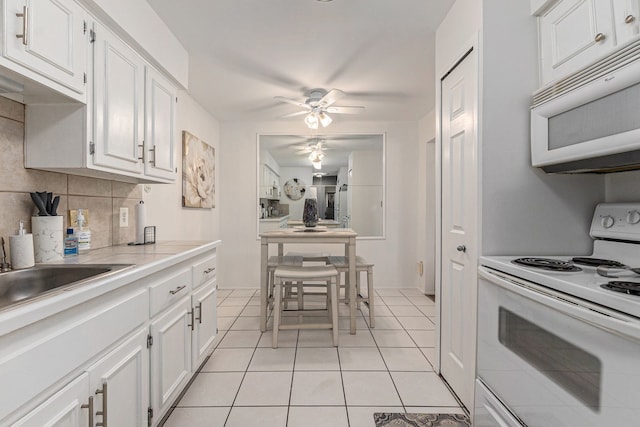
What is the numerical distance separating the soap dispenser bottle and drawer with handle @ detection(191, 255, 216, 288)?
0.59m

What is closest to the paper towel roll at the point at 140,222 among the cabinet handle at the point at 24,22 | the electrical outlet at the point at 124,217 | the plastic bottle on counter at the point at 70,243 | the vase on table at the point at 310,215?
the electrical outlet at the point at 124,217

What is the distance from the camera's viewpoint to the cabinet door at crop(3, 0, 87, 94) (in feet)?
3.51

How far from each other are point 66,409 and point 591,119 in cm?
198

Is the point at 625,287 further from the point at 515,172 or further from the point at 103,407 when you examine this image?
the point at 103,407

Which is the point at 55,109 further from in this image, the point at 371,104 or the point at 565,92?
the point at 371,104

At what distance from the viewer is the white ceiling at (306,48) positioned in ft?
6.51

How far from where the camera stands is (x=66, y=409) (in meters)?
0.90

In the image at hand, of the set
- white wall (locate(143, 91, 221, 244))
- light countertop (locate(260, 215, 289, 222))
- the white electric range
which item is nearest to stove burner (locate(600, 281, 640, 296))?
the white electric range

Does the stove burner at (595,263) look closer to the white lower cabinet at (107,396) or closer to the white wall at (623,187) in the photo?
the white wall at (623,187)

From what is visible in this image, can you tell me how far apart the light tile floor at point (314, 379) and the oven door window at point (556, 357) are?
0.85 m

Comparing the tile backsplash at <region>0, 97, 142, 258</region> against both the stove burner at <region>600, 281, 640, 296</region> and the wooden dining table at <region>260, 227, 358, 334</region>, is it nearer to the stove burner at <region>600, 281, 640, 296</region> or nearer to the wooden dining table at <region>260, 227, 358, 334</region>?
→ the wooden dining table at <region>260, 227, 358, 334</region>

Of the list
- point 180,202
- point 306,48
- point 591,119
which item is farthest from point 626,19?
point 180,202

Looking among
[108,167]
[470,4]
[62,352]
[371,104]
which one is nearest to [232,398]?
[62,352]

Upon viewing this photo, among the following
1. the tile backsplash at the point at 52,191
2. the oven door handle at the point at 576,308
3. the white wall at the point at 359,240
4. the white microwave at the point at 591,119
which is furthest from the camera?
the white wall at the point at 359,240
